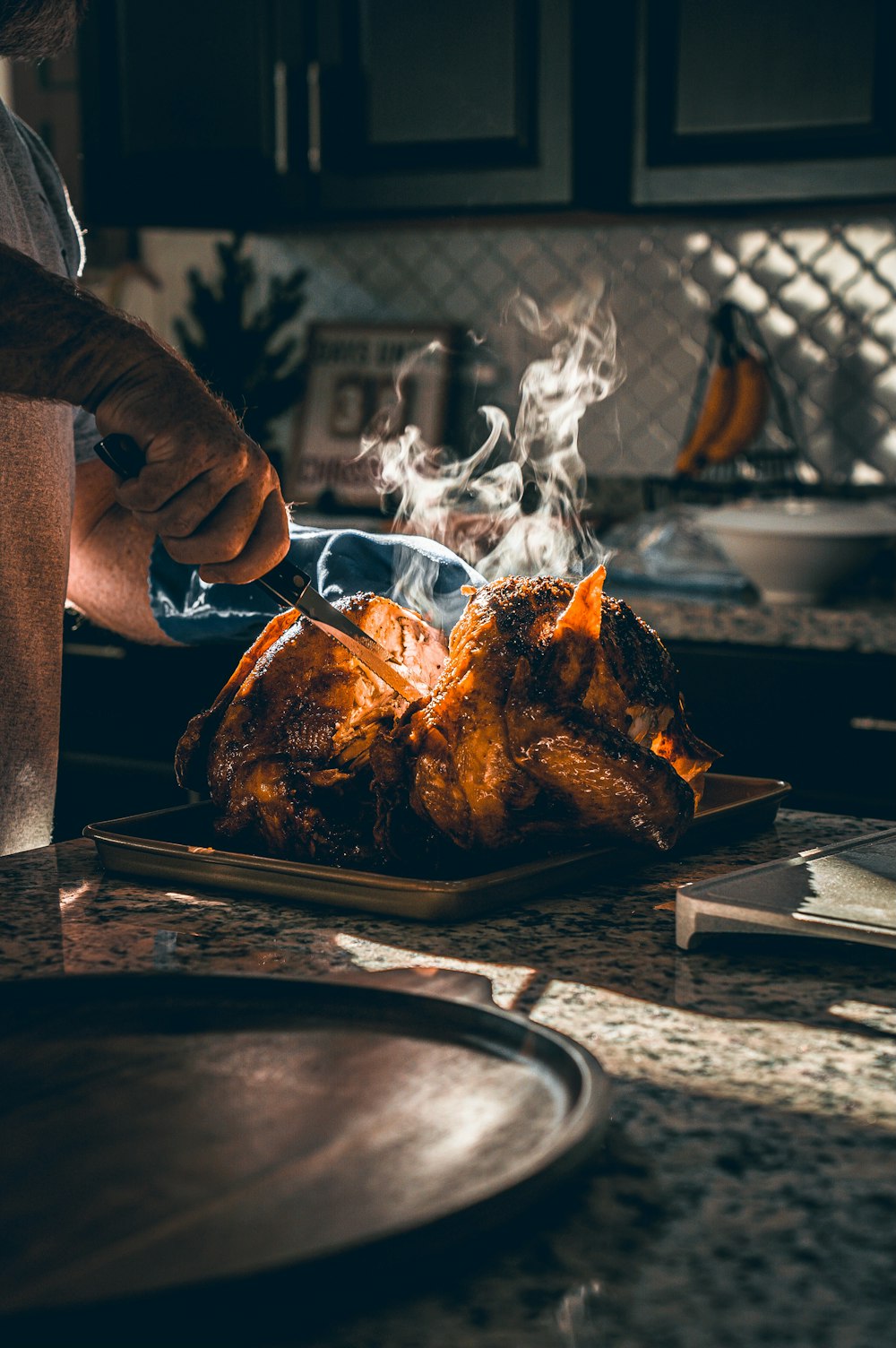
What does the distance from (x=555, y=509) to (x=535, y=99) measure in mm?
812

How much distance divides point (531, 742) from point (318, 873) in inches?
6.0

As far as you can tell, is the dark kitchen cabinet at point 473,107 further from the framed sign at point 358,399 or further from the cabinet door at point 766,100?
the framed sign at point 358,399

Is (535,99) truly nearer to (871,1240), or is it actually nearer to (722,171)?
(722,171)

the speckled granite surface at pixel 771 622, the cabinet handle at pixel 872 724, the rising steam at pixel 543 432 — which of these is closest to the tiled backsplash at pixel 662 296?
the rising steam at pixel 543 432

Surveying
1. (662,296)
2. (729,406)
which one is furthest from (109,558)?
(662,296)

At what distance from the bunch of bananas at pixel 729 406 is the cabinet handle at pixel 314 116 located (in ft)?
2.78

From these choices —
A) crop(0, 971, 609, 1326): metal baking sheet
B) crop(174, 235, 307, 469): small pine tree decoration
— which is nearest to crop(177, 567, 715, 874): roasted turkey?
crop(0, 971, 609, 1326): metal baking sheet

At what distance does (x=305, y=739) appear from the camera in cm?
101

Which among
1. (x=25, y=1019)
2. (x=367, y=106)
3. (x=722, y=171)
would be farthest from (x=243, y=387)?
(x=25, y=1019)

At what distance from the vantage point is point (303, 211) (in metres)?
3.11

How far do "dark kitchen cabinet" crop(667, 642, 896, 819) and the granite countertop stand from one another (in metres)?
1.27

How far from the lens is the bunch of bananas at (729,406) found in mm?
2988

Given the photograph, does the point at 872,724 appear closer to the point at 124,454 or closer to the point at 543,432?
the point at 543,432

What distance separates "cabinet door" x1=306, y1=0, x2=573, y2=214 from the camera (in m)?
2.77
